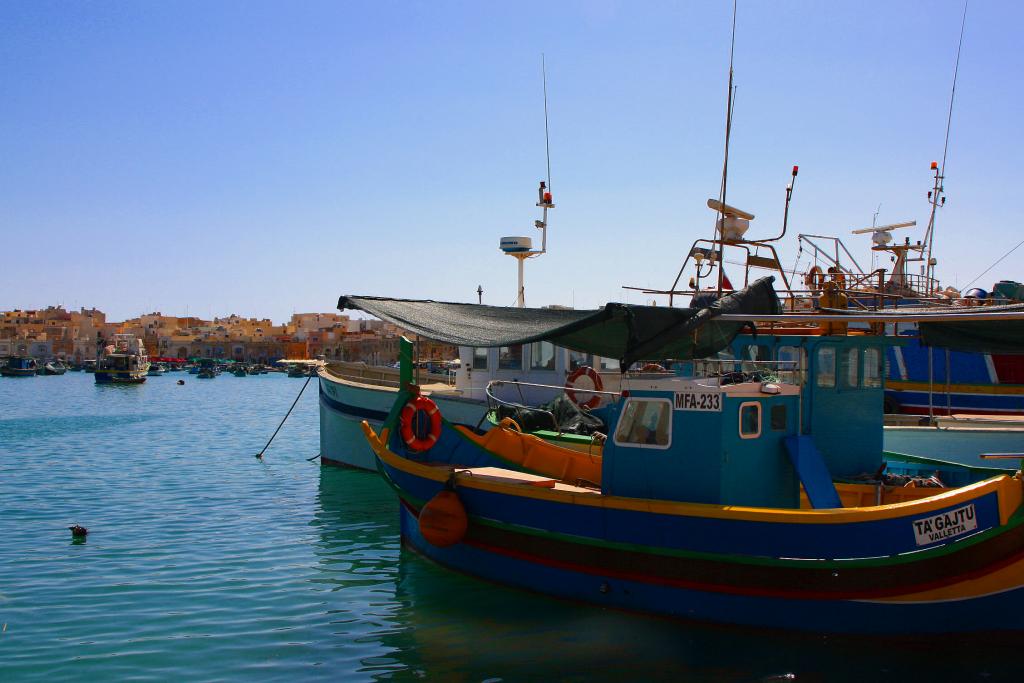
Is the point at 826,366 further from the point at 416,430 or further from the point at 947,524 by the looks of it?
the point at 416,430

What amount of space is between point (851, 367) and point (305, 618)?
6.97 m

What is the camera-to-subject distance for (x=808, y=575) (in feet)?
28.7

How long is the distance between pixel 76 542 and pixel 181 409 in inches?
1624

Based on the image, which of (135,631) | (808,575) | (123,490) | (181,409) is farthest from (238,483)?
(181,409)

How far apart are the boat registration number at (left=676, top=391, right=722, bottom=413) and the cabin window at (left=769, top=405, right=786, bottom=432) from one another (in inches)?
36.2

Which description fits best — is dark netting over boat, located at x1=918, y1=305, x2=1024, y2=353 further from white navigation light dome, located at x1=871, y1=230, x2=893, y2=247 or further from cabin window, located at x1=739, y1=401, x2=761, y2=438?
white navigation light dome, located at x1=871, y1=230, x2=893, y2=247

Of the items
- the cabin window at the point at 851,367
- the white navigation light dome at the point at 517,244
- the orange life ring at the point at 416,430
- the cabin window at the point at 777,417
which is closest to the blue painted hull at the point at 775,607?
Answer: the cabin window at the point at 777,417

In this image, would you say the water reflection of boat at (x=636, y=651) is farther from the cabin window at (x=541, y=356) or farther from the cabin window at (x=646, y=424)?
the cabin window at (x=541, y=356)

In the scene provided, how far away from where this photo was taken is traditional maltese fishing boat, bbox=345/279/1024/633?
8.54 meters

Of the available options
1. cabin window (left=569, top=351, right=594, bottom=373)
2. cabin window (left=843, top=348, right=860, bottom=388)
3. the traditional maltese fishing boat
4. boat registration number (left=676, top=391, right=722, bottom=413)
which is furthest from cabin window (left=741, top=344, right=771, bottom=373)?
cabin window (left=569, top=351, right=594, bottom=373)

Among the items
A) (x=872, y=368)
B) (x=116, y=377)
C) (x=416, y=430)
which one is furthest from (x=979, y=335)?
(x=116, y=377)

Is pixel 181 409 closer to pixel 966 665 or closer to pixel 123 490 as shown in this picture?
pixel 123 490

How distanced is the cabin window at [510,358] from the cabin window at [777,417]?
875cm

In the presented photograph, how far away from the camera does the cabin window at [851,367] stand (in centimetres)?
1062
